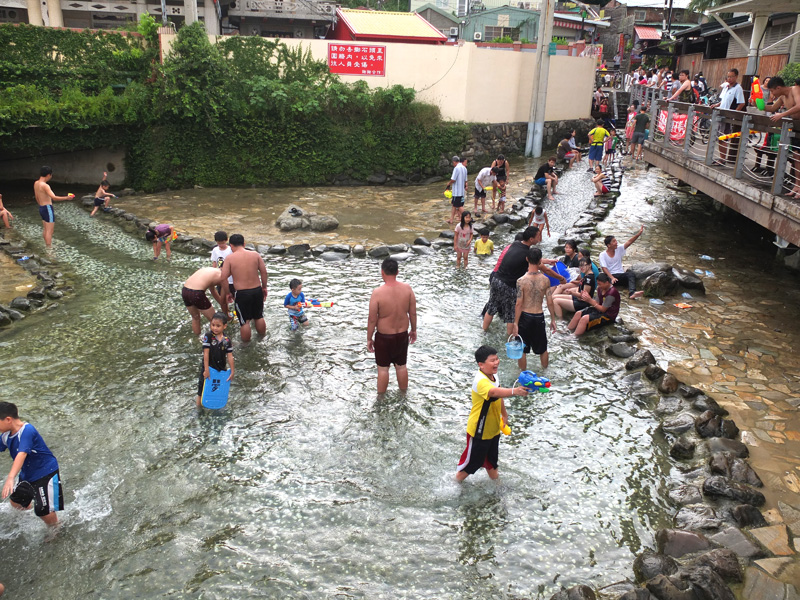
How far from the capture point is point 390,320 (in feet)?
23.4

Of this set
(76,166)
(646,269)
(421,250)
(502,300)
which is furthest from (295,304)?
(76,166)

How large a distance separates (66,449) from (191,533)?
2.05m

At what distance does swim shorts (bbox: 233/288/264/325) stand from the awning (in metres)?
36.0

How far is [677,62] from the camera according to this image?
2995 centimetres

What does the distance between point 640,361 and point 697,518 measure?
3.00 meters

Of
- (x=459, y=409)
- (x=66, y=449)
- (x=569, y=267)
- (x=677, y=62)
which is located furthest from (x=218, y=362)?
(x=677, y=62)

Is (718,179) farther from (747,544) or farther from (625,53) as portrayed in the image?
(625,53)

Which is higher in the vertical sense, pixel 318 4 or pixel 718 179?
pixel 318 4

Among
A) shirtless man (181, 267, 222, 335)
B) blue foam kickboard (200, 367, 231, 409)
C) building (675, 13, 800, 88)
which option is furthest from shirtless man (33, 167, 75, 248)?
building (675, 13, 800, 88)

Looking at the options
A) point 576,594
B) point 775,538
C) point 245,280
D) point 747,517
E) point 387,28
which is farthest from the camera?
point 387,28

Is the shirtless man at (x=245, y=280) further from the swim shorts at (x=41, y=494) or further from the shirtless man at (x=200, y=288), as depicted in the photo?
the swim shorts at (x=41, y=494)

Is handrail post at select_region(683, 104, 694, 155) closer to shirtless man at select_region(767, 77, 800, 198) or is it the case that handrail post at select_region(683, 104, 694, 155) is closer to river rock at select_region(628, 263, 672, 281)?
shirtless man at select_region(767, 77, 800, 198)

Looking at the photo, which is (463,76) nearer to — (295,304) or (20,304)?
(295,304)

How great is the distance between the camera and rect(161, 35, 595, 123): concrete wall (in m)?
20.0
